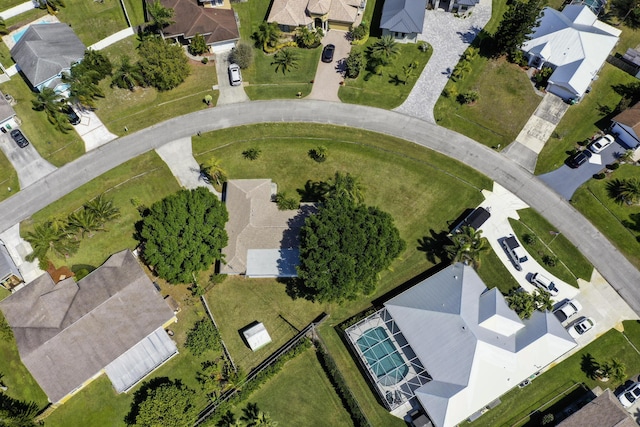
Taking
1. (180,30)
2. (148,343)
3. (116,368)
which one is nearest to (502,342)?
(148,343)

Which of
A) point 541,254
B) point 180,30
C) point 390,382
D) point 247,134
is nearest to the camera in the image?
point 390,382

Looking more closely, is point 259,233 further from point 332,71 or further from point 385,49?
point 385,49

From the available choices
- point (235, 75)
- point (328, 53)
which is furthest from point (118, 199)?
point (328, 53)

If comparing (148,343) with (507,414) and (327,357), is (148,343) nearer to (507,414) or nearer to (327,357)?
(327,357)

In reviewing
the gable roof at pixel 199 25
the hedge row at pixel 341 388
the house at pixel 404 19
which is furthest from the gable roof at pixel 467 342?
the gable roof at pixel 199 25

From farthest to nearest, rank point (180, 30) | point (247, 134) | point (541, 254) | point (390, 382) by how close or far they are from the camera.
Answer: point (180, 30)
point (247, 134)
point (541, 254)
point (390, 382)

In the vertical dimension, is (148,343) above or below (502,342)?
below
